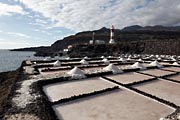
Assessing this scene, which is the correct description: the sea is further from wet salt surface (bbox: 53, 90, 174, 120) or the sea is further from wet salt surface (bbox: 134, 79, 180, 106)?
wet salt surface (bbox: 53, 90, 174, 120)

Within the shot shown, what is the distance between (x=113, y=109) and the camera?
7.86 metres

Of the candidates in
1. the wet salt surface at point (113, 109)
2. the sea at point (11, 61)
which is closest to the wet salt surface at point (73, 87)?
the wet salt surface at point (113, 109)

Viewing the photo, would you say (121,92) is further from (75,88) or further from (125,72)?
(125,72)

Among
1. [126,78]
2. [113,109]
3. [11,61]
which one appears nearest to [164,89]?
[126,78]

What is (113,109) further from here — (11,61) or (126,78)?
(11,61)

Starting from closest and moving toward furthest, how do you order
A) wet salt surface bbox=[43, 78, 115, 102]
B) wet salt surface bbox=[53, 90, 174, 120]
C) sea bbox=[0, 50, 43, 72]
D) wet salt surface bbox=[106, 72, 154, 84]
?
wet salt surface bbox=[53, 90, 174, 120] → wet salt surface bbox=[43, 78, 115, 102] → wet salt surface bbox=[106, 72, 154, 84] → sea bbox=[0, 50, 43, 72]

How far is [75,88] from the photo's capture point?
11.0 metres

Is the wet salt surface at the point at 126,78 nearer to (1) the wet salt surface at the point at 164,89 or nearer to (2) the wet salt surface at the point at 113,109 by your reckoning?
(1) the wet salt surface at the point at 164,89

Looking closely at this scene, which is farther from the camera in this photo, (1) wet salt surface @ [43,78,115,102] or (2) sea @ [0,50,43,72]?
(2) sea @ [0,50,43,72]

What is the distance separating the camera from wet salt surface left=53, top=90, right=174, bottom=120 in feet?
23.4

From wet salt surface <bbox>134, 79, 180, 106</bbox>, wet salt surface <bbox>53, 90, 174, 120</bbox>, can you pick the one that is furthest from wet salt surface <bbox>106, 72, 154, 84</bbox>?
wet salt surface <bbox>53, 90, 174, 120</bbox>

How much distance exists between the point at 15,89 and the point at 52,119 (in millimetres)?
4287

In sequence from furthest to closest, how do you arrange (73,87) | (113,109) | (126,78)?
(126,78)
(73,87)
(113,109)

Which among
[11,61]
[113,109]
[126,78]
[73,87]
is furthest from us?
[11,61]
